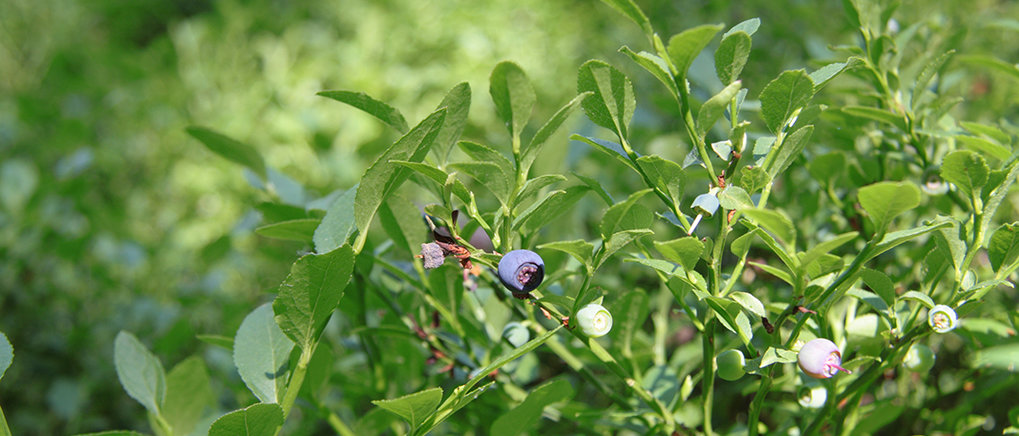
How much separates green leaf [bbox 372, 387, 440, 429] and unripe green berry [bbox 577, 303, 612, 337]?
0.31 feet

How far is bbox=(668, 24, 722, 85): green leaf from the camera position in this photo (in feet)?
1.27

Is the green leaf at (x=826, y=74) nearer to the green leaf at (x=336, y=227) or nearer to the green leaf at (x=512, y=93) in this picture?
the green leaf at (x=512, y=93)

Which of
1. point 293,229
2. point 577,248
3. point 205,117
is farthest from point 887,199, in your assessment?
point 205,117

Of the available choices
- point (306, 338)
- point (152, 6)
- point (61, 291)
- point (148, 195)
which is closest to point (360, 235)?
point (306, 338)

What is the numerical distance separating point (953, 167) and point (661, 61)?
0.60 ft

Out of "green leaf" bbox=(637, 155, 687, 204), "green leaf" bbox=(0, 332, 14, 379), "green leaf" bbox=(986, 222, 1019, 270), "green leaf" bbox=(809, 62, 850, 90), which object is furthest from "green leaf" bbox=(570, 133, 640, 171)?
"green leaf" bbox=(0, 332, 14, 379)

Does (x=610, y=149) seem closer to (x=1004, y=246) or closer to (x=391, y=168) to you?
(x=391, y=168)

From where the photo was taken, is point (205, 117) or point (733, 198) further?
point (205, 117)

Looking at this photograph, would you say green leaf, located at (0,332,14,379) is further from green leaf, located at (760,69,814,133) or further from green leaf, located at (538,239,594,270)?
green leaf, located at (760,69,814,133)

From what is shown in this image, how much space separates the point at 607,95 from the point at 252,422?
0.92 ft

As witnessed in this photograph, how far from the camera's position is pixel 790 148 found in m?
0.43

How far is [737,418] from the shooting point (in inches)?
35.2

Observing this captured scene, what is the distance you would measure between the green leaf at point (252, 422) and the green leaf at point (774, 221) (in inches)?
10.8

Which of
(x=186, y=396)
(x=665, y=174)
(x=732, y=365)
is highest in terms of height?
(x=665, y=174)
